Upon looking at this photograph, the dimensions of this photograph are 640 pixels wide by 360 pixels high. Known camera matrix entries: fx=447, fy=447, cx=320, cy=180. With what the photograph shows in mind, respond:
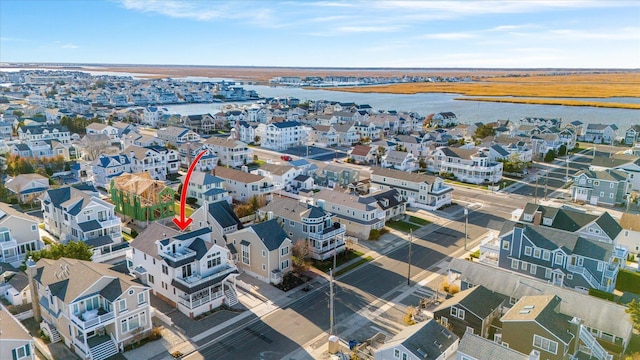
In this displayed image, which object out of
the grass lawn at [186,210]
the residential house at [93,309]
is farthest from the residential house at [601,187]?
the residential house at [93,309]

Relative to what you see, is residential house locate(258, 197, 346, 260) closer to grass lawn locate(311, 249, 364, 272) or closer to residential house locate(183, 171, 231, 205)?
grass lawn locate(311, 249, 364, 272)

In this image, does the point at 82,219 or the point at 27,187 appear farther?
the point at 27,187

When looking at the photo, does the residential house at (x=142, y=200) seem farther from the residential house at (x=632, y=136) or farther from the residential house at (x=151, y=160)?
the residential house at (x=632, y=136)

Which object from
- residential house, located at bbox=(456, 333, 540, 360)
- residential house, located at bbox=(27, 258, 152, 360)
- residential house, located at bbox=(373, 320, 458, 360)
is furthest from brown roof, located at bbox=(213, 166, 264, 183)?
residential house, located at bbox=(456, 333, 540, 360)

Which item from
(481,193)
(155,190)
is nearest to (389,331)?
(155,190)

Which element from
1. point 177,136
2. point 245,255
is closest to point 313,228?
point 245,255

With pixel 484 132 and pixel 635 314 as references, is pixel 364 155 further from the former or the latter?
pixel 635 314
